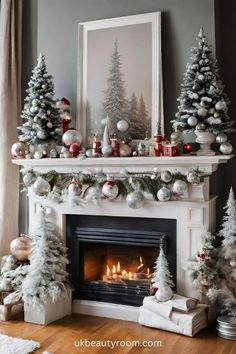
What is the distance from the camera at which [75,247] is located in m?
4.16

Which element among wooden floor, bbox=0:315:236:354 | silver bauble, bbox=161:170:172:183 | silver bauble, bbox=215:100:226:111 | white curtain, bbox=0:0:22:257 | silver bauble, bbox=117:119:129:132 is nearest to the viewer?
wooden floor, bbox=0:315:236:354

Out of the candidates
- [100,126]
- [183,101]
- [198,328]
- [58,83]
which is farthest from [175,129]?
[198,328]

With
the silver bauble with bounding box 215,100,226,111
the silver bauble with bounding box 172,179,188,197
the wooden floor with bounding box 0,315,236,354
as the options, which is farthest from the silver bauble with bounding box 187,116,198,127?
the wooden floor with bounding box 0,315,236,354

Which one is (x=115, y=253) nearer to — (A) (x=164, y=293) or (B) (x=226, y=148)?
(A) (x=164, y=293)

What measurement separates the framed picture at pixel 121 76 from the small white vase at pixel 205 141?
0.38m

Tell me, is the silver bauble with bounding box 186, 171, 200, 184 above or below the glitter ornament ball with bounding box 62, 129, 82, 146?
below

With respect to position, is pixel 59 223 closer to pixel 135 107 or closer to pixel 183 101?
pixel 135 107

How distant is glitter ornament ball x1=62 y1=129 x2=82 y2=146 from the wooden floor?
146 centimetres

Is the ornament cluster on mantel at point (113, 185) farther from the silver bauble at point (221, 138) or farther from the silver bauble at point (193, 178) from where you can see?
the silver bauble at point (221, 138)

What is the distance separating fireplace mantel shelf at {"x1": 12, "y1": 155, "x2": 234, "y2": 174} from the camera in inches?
142

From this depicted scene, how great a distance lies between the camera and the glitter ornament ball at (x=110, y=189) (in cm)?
379

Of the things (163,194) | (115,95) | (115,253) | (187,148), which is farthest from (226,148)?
(115,253)

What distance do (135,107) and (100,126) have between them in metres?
0.35

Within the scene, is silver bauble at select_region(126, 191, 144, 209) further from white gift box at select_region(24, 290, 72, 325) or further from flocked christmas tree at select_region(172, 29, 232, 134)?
white gift box at select_region(24, 290, 72, 325)
